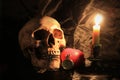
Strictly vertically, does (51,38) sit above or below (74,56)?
above

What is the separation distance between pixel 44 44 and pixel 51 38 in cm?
7

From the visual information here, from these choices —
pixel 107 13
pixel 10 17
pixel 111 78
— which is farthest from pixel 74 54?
pixel 10 17

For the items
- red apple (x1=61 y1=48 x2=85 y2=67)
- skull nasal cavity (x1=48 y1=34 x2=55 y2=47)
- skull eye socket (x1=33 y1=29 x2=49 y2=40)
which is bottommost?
red apple (x1=61 y1=48 x2=85 y2=67)

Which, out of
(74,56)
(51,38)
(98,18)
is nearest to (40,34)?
(51,38)

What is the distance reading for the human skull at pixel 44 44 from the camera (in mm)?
1415

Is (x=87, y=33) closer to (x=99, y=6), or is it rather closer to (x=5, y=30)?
(x=99, y=6)

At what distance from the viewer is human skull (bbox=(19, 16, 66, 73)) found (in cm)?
142

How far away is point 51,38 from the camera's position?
148cm

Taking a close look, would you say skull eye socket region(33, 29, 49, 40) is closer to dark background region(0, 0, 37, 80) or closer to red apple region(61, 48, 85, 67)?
red apple region(61, 48, 85, 67)

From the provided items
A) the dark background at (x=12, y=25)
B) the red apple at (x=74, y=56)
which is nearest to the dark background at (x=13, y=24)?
the dark background at (x=12, y=25)

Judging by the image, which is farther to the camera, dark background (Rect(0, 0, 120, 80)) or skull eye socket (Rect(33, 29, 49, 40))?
dark background (Rect(0, 0, 120, 80))

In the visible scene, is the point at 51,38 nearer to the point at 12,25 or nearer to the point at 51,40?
the point at 51,40

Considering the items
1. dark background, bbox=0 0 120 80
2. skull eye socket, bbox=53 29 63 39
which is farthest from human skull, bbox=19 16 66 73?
dark background, bbox=0 0 120 80

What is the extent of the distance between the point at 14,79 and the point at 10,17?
43 cm
